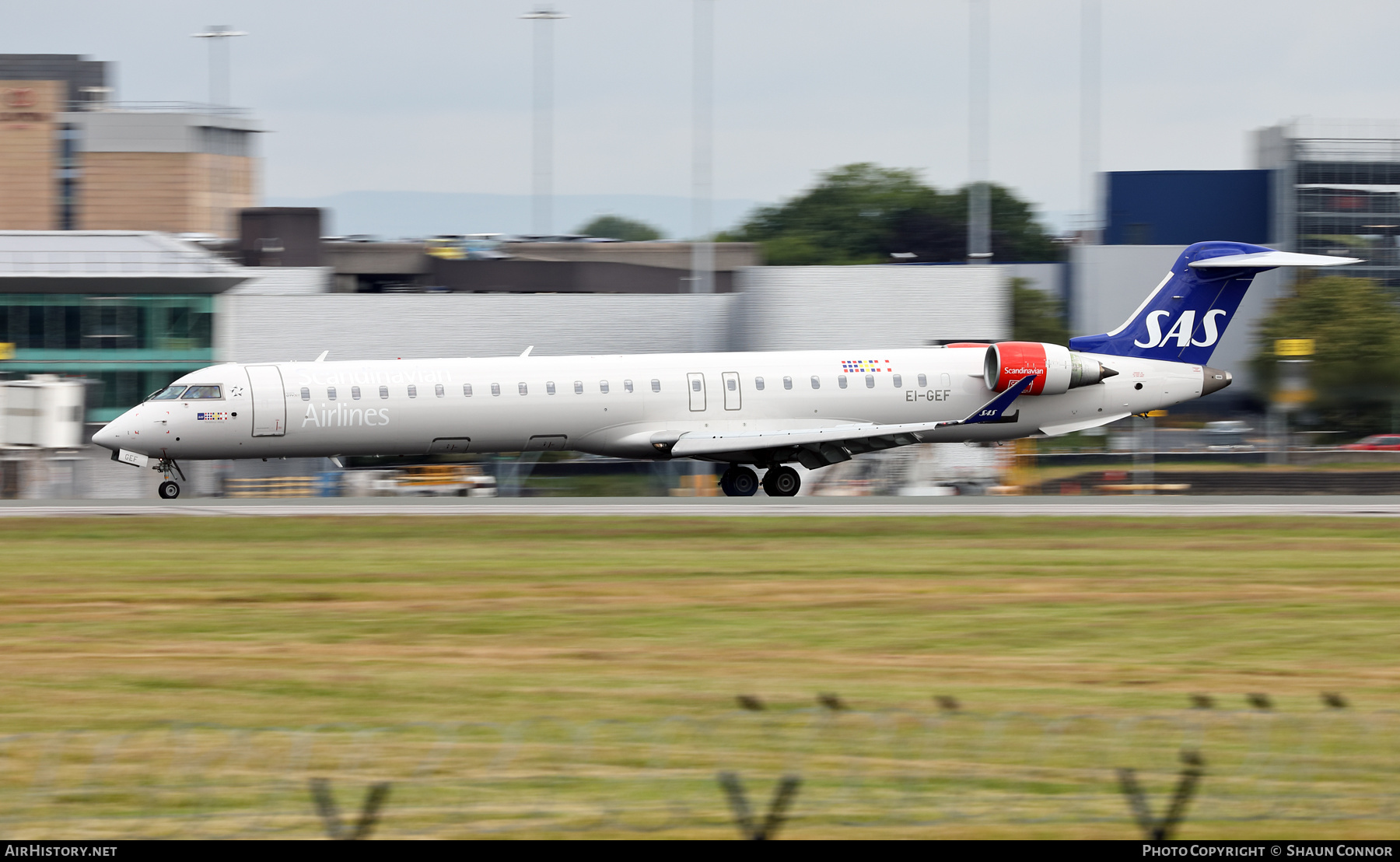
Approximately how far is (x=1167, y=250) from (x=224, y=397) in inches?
2183

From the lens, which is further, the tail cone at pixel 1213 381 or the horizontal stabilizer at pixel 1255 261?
the tail cone at pixel 1213 381

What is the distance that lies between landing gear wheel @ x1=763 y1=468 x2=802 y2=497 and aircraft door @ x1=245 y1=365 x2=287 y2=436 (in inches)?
398

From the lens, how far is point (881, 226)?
124 meters

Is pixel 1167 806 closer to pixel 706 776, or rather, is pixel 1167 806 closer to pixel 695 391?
pixel 706 776

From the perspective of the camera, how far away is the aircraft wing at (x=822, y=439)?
104ft

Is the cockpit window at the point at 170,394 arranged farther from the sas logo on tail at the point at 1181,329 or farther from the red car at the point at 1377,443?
the red car at the point at 1377,443

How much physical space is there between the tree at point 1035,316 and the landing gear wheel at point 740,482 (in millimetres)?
41794

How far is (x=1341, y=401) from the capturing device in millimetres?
37656

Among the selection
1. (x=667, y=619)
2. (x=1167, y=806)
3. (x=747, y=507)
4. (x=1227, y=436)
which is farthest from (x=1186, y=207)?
(x=1167, y=806)

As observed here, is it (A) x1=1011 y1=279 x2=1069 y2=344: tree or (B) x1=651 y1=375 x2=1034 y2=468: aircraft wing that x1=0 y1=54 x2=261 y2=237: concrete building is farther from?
(B) x1=651 y1=375 x2=1034 y2=468: aircraft wing

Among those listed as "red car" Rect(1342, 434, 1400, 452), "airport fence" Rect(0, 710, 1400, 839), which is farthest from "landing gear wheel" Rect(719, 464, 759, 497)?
"airport fence" Rect(0, 710, 1400, 839)

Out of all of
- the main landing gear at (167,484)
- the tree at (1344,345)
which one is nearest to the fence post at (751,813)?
the main landing gear at (167,484)

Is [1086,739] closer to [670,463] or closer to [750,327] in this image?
[670,463]

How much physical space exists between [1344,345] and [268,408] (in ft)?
139
